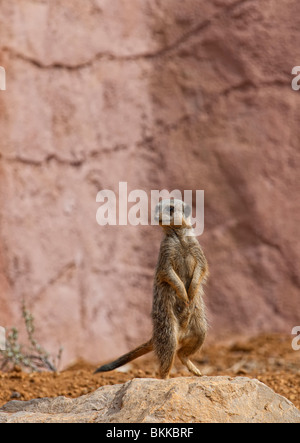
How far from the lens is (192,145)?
5672mm

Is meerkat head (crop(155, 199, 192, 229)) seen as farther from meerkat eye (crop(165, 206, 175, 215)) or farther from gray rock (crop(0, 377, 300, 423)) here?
gray rock (crop(0, 377, 300, 423))

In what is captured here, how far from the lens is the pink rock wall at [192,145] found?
213 inches

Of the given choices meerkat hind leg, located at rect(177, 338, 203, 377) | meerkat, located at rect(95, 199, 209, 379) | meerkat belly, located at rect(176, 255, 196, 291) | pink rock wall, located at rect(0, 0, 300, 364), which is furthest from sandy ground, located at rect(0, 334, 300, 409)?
meerkat belly, located at rect(176, 255, 196, 291)

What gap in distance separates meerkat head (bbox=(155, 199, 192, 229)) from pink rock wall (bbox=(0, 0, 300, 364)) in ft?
7.65

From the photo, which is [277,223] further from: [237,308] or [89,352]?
[89,352]

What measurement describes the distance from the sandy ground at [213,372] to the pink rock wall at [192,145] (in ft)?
0.77

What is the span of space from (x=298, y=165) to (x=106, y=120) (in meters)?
1.52

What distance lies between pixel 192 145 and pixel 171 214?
2736mm

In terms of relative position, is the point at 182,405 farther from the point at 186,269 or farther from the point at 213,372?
the point at 213,372

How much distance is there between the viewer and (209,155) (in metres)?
5.66

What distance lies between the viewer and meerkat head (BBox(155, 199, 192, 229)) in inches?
117

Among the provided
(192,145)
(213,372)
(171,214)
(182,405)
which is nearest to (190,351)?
(171,214)
